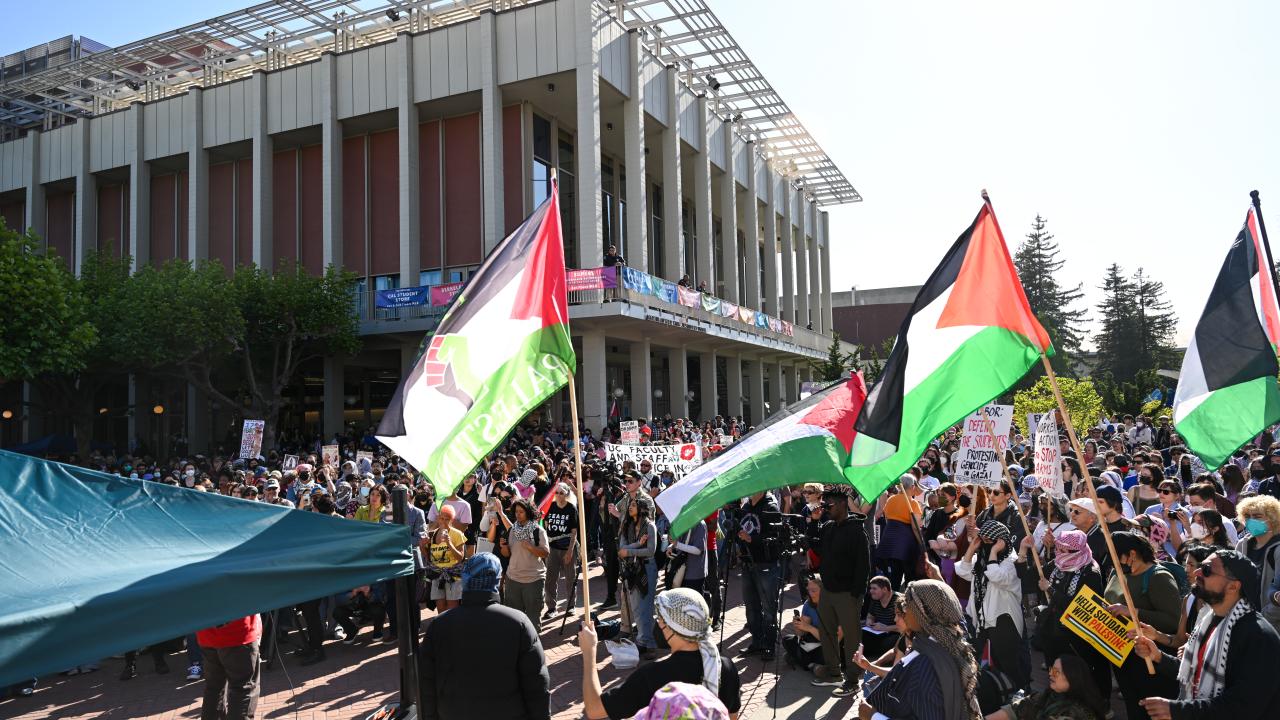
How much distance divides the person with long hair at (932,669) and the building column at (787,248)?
48.3 meters

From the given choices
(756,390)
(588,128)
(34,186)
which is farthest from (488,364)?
(34,186)

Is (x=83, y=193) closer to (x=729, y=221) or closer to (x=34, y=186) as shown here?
(x=34, y=186)

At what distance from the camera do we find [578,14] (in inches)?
1191

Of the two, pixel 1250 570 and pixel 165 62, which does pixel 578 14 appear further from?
pixel 1250 570

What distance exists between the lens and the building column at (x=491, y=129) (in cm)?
3109

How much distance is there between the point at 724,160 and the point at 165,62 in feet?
91.9

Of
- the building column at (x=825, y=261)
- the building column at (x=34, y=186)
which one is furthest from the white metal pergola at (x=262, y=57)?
the building column at (x=825, y=261)

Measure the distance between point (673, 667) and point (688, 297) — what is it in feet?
95.8

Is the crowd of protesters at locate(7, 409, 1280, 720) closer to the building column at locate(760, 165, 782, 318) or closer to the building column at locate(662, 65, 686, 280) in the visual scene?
the building column at locate(662, 65, 686, 280)

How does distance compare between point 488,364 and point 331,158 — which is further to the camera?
point 331,158

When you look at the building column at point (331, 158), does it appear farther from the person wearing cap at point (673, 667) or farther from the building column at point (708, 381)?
the person wearing cap at point (673, 667)

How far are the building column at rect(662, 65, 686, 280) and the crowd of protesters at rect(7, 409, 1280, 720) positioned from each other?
23.1 metres

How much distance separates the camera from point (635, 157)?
1294 inches

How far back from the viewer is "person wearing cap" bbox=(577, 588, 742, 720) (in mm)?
3852
